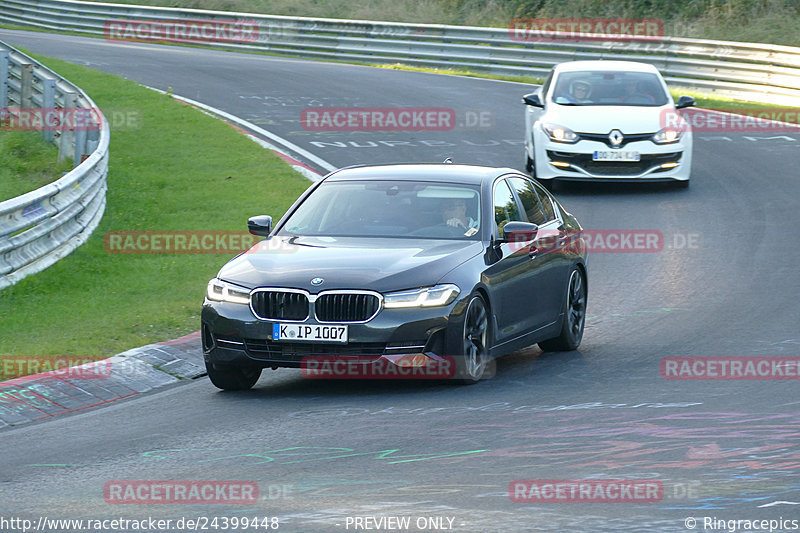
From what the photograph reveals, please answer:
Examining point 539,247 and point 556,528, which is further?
point 539,247

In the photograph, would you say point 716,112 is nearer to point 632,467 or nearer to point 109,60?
point 109,60

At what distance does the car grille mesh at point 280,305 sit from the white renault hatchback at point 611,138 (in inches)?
423

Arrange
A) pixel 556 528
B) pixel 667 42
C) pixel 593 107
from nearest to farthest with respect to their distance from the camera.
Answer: pixel 556 528, pixel 593 107, pixel 667 42

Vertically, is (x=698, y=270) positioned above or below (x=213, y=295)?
below

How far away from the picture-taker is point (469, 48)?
34.1m

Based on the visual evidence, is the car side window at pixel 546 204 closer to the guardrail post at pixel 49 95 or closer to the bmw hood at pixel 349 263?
the bmw hood at pixel 349 263

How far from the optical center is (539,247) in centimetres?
1105

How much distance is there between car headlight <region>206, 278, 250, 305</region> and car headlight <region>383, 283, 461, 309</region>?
974mm

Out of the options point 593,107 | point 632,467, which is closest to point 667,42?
point 593,107

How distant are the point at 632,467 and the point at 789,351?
4049 millimetres
